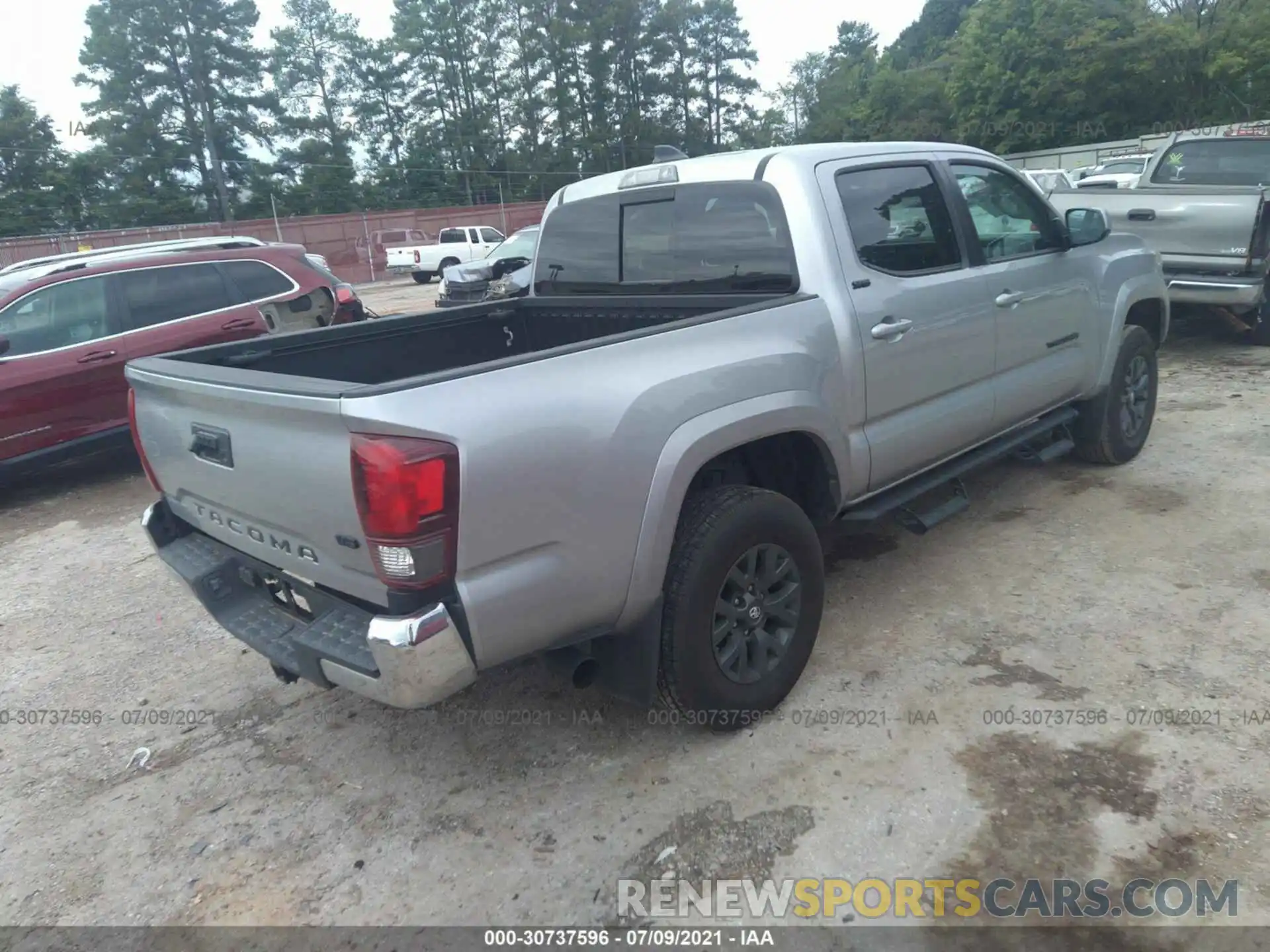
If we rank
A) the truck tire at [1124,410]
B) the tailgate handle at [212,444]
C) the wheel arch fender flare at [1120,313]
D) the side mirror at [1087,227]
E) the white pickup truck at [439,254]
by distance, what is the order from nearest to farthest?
the tailgate handle at [212,444], the side mirror at [1087,227], the wheel arch fender flare at [1120,313], the truck tire at [1124,410], the white pickup truck at [439,254]

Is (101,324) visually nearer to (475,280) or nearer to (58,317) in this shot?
(58,317)

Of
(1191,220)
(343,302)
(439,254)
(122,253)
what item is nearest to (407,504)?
(343,302)

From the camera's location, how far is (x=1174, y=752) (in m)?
2.84

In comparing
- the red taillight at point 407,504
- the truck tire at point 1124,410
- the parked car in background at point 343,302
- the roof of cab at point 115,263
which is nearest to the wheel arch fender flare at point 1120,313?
the truck tire at point 1124,410

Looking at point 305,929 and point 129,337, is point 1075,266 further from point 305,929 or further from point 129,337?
point 129,337

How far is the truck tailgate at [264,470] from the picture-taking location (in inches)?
90.3

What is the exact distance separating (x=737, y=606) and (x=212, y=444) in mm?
1745

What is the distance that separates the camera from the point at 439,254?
91.5 ft

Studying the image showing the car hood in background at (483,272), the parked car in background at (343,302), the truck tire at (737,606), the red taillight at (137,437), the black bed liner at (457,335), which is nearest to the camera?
the truck tire at (737,606)

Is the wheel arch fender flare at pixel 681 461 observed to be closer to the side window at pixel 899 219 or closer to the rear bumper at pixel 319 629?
the rear bumper at pixel 319 629

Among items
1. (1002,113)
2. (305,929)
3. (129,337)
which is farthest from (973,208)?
(1002,113)

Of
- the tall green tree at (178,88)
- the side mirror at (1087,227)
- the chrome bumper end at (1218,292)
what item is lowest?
the chrome bumper end at (1218,292)

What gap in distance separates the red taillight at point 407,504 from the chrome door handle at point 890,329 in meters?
1.89

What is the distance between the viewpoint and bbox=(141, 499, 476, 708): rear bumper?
7.43 feet
